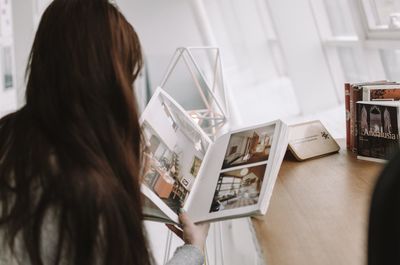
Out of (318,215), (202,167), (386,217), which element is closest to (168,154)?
(202,167)

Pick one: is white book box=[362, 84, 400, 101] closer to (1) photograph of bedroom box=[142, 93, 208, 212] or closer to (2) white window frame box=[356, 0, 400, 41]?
(1) photograph of bedroom box=[142, 93, 208, 212]

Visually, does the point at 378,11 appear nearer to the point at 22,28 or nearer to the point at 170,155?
the point at 22,28

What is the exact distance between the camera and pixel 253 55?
6.45 m

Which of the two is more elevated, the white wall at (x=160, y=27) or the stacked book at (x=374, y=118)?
the white wall at (x=160, y=27)

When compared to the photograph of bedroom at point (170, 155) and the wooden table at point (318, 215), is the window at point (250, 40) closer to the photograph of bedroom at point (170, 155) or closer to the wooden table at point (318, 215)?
the wooden table at point (318, 215)

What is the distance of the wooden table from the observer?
110 cm

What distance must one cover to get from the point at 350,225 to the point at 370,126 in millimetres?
612

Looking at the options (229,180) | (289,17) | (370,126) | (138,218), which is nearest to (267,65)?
(289,17)

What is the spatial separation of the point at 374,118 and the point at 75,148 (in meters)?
1.15

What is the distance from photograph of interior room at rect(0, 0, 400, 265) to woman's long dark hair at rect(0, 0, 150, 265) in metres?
0.17

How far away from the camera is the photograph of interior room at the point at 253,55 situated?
190cm

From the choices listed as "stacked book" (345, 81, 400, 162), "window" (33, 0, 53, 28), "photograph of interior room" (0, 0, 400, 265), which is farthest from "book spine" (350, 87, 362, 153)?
"window" (33, 0, 53, 28)

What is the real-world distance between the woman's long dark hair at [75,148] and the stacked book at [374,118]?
101 cm

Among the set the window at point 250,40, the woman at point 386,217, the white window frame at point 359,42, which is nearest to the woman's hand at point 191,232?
the woman at point 386,217
